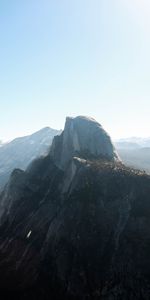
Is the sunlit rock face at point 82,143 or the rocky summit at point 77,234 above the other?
the sunlit rock face at point 82,143

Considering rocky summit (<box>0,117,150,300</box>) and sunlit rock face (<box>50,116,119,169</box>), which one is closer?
rocky summit (<box>0,117,150,300</box>)

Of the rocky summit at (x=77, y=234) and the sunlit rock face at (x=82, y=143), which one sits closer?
the rocky summit at (x=77, y=234)

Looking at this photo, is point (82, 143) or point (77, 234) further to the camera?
point (82, 143)

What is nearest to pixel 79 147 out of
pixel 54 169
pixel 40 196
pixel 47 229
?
pixel 54 169

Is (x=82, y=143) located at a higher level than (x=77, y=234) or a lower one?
higher

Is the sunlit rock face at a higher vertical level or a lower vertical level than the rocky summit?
higher

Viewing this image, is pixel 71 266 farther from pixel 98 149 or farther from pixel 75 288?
pixel 98 149
